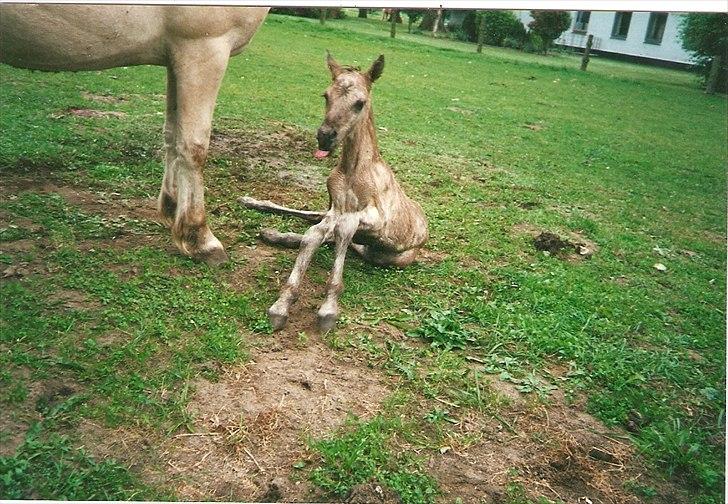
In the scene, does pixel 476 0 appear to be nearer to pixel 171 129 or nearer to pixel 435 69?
pixel 435 69

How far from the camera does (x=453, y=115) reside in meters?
3.99

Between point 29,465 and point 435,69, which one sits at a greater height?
point 435,69

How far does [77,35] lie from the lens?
2551 mm

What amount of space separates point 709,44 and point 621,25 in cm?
49

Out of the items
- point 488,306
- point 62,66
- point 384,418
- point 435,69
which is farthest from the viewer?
point 435,69

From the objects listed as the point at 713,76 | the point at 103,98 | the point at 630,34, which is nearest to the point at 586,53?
the point at 630,34

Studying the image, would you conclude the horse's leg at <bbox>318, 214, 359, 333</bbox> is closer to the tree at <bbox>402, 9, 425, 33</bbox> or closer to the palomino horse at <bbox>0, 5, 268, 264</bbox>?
the palomino horse at <bbox>0, 5, 268, 264</bbox>

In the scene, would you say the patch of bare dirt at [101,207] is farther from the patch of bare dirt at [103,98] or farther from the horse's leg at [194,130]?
the patch of bare dirt at [103,98]

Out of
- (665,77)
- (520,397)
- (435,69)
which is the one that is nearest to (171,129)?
(435,69)

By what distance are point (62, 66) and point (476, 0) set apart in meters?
1.90

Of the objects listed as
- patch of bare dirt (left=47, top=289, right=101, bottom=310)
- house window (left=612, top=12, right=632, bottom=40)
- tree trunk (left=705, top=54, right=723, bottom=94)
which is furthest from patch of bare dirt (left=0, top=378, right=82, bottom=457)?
tree trunk (left=705, top=54, right=723, bottom=94)

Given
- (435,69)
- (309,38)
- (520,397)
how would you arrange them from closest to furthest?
(520,397) < (309,38) < (435,69)

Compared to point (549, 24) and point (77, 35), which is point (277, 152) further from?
point (549, 24)

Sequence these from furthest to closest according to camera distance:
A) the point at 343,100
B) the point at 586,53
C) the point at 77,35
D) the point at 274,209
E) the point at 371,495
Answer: the point at 274,209 < the point at 586,53 < the point at 343,100 < the point at 77,35 < the point at 371,495
